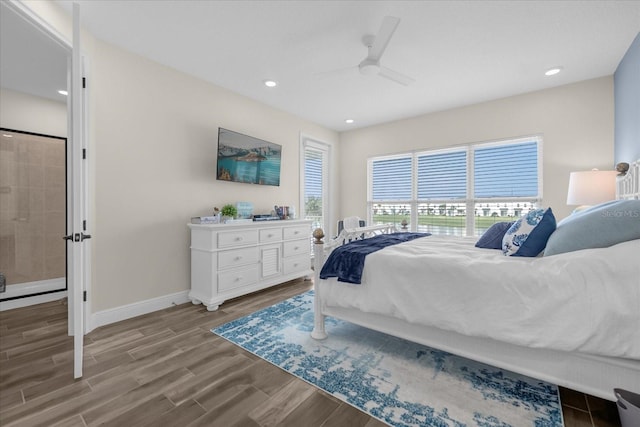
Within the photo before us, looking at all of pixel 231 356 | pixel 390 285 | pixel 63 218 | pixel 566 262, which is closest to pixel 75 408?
pixel 231 356

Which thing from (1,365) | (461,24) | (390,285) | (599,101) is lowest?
(1,365)

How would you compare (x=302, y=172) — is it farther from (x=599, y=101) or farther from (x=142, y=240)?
(x=599, y=101)

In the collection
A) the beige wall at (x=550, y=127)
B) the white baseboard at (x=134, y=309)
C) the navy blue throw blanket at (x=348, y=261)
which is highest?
the beige wall at (x=550, y=127)

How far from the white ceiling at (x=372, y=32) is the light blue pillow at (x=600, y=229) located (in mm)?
1662

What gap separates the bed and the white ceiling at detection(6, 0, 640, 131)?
1.75 meters

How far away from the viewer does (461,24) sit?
2318 mm

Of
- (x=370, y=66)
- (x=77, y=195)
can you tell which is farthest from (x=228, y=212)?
(x=370, y=66)

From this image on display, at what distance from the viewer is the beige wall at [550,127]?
10.7ft

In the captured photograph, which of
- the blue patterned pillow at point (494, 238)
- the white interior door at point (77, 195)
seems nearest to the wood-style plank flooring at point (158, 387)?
the white interior door at point (77, 195)

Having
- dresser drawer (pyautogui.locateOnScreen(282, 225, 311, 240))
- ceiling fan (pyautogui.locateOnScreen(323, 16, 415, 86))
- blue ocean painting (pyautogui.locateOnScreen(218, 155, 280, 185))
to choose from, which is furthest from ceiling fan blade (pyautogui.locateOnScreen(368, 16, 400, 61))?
dresser drawer (pyautogui.locateOnScreen(282, 225, 311, 240))

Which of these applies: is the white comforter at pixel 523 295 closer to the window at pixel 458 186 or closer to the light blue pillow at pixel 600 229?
the light blue pillow at pixel 600 229

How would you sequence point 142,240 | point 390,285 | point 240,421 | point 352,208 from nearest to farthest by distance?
point 240,421, point 390,285, point 142,240, point 352,208

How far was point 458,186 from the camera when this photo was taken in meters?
4.37

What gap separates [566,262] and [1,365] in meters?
3.60
